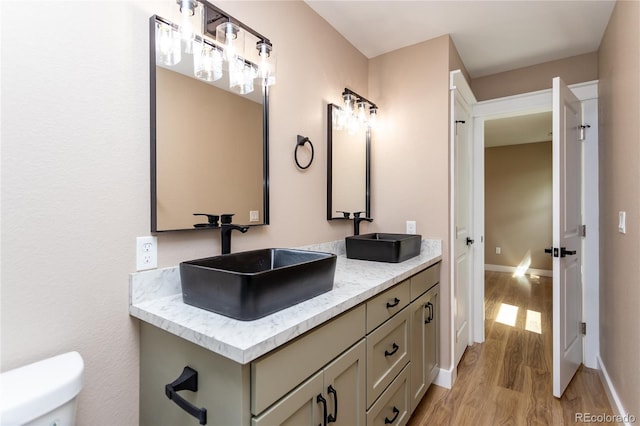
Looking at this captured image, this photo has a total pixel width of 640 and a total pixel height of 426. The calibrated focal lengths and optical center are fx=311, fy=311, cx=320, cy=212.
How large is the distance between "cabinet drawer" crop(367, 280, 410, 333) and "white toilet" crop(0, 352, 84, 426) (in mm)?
969

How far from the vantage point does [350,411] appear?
1165 mm

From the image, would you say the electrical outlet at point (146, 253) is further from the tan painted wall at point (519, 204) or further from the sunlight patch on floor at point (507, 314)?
the tan painted wall at point (519, 204)

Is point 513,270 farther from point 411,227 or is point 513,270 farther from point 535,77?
point 411,227

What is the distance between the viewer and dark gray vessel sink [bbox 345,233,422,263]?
5.95 feet

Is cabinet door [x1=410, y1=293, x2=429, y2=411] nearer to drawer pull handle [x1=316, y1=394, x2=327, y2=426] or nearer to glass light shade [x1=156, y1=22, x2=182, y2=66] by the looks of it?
drawer pull handle [x1=316, y1=394, x2=327, y2=426]

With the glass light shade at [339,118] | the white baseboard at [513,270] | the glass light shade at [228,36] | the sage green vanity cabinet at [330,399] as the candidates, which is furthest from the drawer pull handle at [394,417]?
the white baseboard at [513,270]

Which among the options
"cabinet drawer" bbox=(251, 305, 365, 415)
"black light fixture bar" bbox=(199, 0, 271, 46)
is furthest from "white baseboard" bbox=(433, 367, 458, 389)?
"black light fixture bar" bbox=(199, 0, 271, 46)

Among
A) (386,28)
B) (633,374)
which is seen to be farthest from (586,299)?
(386,28)

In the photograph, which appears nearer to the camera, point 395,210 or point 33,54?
point 33,54

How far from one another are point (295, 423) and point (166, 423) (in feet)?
1.46

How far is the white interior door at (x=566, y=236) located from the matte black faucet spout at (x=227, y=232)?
192 centimetres

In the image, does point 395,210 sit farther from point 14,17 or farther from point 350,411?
point 14,17

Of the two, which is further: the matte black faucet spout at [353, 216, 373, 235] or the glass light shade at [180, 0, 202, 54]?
the matte black faucet spout at [353, 216, 373, 235]

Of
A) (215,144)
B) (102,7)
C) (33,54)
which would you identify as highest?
(102,7)
